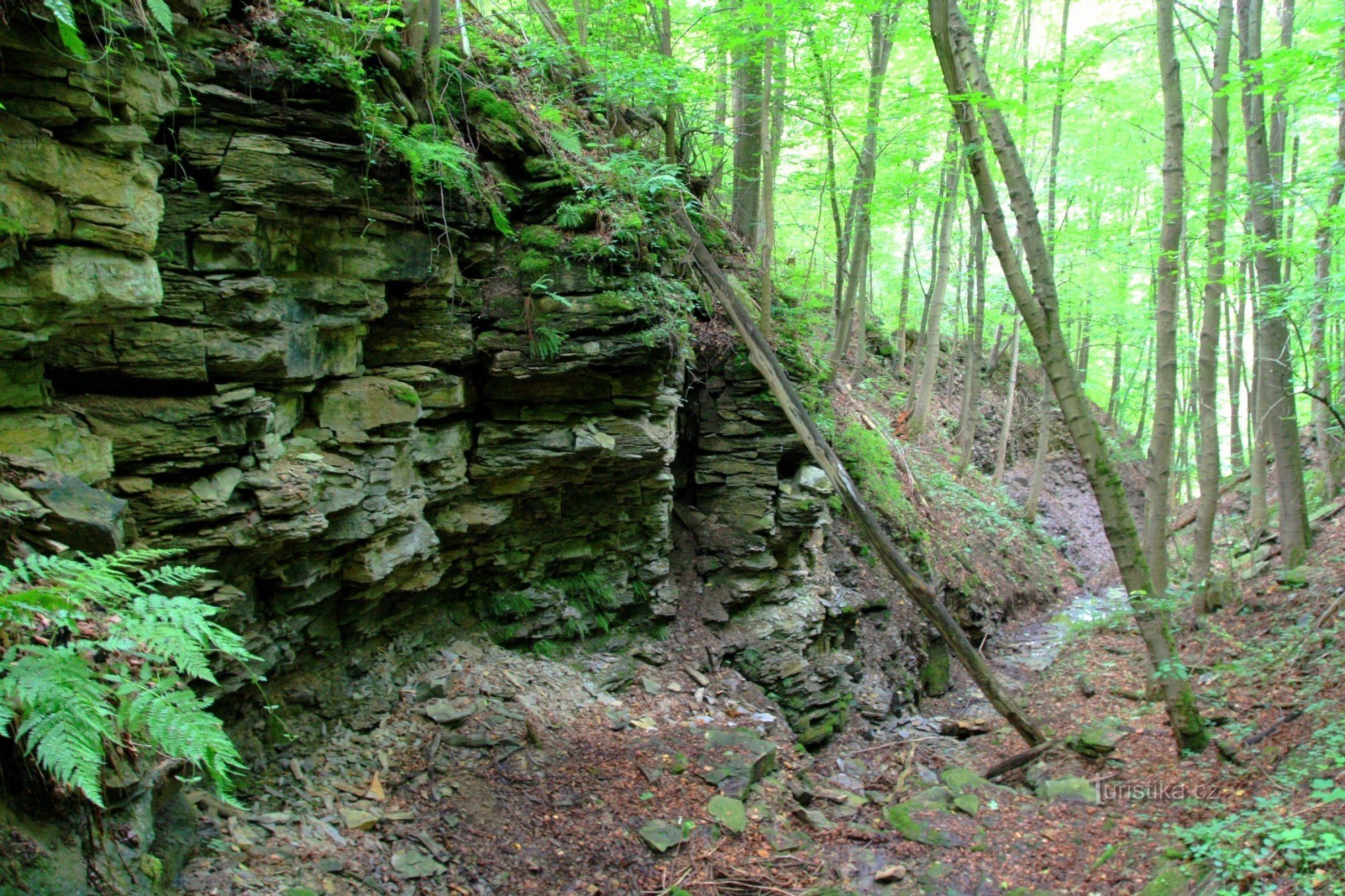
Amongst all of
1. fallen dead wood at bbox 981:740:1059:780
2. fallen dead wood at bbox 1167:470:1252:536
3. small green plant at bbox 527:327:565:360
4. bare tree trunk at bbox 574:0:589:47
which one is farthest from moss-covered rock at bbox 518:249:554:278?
fallen dead wood at bbox 1167:470:1252:536

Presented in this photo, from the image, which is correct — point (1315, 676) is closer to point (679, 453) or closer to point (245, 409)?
point (679, 453)

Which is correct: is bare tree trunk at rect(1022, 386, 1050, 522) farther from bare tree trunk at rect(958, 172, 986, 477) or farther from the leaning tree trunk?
the leaning tree trunk

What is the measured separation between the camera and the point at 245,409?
471 centimetres

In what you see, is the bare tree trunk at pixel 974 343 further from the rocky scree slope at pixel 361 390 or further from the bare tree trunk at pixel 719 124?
the rocky scree slope at pixel 361 390

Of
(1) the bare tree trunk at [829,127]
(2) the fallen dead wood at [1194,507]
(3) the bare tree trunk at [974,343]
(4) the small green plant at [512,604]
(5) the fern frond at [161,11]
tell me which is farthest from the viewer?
(2) the fallen dead wood at [1194,507]

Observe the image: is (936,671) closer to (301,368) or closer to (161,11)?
(301,368)

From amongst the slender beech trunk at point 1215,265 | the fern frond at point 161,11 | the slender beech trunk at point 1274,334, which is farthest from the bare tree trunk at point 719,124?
the fern frond at point 161,11

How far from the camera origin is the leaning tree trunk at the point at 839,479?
8055 millimetres

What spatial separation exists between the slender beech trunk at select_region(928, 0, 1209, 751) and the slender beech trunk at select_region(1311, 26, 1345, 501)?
287cm

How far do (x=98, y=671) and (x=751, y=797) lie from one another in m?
5.44

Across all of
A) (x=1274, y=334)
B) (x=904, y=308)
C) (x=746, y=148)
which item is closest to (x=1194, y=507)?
(x=904, y=308)

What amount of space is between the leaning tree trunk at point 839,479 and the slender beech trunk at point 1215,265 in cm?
367

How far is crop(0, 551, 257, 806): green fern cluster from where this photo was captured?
2.62m

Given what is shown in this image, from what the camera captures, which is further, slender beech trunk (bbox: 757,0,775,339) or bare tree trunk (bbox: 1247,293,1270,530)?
bare tree trunk (bbox: 1247,293,1270,530)
